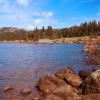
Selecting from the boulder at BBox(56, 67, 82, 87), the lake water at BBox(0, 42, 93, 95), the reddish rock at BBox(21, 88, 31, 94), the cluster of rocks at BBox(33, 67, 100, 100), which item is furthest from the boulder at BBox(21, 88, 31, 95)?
the boulder at BBox(56, 67, 82, 87)

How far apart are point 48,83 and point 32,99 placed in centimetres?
365

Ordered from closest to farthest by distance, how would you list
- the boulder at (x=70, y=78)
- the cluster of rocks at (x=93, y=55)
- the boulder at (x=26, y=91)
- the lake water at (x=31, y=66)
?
the boulder at (x=26, y=91) → the boulder at (x=70, y=78) → the lake water at (x=31, y=66) → the cluster of rocks at (x=93, y=55)

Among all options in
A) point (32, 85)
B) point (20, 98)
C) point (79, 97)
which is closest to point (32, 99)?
point (20, 98)

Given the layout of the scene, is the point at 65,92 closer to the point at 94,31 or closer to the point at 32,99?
the point at 32,99

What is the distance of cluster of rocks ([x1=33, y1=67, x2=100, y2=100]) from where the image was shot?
1815 cm

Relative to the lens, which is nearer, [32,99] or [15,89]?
[32,99]

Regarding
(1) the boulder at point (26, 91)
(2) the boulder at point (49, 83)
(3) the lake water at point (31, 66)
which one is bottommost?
(3) the lake water at point (31, 66)

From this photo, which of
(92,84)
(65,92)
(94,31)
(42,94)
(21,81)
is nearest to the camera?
(65,92)

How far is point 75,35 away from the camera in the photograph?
7648 inches

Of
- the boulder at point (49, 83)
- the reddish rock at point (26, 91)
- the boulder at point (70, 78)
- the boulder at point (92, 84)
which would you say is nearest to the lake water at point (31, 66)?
the boulder at point (49, 83)

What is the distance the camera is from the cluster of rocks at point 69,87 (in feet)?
59.5

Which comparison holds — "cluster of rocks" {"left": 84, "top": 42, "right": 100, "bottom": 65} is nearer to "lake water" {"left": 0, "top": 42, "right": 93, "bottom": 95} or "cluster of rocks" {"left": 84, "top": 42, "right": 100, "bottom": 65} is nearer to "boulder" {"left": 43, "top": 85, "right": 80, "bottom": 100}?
"lake water" {"left": 0, "top": 42, "right": 93, "bottom": 95}

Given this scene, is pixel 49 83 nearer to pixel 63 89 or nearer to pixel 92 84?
pixel 63 89

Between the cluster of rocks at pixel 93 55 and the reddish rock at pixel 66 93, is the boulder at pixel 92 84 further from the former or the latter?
the cluster of rocks at pixel 93 55
